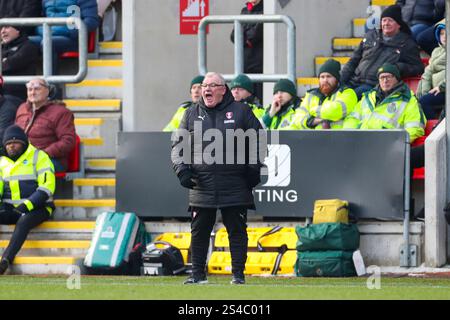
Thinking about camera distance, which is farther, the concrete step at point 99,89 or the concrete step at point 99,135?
the concrete step at point 99,89

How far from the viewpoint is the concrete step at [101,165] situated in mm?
18078

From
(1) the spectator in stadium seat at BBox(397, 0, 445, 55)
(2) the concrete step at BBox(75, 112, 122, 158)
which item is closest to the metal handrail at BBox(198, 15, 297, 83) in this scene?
(1) the spectator in stadium seat at BBox(397, 0, 445, 55)

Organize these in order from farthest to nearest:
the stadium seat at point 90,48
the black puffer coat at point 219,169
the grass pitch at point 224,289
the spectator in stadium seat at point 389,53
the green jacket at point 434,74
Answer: the stadium seat at point 90,48 → the spectator in stadium seat at point 389,53 → the green jacket at point 434,74 → the black puffer coat at point 219,169 → the grass pitch at point 224,289

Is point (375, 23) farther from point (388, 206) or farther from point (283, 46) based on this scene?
point (388, 206)

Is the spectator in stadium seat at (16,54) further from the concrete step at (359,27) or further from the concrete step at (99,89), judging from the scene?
the concrete step at (359,27)

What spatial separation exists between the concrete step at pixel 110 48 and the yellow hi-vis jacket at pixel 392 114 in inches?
188

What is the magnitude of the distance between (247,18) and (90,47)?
3332 mm

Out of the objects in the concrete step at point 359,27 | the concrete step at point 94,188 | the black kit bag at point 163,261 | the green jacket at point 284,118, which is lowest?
the black kit bag at point 163,261

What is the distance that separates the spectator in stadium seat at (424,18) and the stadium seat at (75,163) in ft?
13.4

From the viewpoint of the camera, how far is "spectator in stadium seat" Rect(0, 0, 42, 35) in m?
19.1

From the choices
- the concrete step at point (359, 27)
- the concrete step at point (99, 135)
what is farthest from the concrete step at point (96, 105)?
the concrete step at point (359, 27)

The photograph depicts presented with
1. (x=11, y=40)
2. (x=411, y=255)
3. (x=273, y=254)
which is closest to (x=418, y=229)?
(x=411, y=255)

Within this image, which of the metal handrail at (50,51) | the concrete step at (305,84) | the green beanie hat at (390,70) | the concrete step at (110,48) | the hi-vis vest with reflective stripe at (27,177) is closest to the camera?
the green beanie hat at (390,70)

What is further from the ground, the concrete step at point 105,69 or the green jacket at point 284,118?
the concrete step at point 105,69
